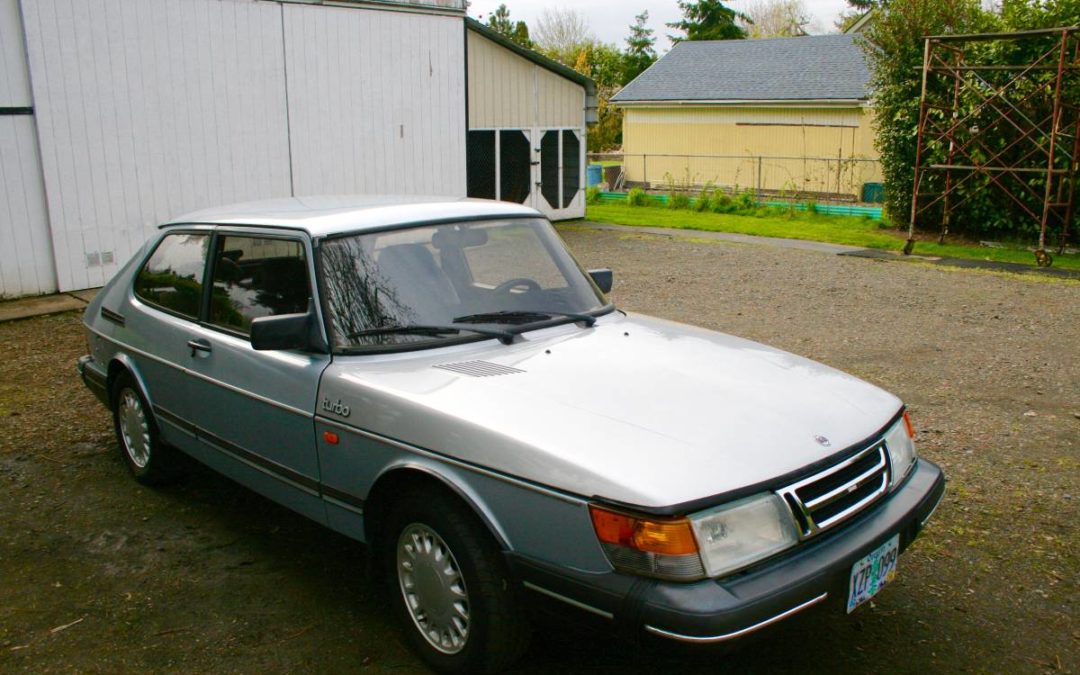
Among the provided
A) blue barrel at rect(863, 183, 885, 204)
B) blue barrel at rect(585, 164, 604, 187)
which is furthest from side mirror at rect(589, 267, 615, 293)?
blue barrel at rect(585, 164, 604, 187)

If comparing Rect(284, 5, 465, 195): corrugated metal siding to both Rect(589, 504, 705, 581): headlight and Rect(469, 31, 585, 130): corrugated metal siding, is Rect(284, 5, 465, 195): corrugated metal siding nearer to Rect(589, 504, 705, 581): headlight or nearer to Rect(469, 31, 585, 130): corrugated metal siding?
Rect(469, 31, 585, 130): corrugated metal siding

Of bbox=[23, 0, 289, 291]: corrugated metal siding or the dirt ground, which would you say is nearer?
the dirt ground

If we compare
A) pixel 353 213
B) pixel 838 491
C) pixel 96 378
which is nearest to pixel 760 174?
pixel 96 378

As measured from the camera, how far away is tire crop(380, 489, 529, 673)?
10.1 feet

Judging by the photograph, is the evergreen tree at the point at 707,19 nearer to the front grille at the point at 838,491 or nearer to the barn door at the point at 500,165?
the barn door at the point at 500,165

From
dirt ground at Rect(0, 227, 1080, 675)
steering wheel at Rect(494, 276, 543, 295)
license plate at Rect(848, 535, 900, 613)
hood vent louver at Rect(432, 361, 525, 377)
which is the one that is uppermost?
steering wheel at Rect(494, 276, 543, 295)

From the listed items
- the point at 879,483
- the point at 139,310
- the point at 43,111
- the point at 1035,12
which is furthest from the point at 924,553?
the point at 1035,12

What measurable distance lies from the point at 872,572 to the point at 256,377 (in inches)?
104

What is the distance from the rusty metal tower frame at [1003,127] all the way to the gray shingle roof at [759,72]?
1100 centimetres

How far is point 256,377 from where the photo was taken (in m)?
4.07

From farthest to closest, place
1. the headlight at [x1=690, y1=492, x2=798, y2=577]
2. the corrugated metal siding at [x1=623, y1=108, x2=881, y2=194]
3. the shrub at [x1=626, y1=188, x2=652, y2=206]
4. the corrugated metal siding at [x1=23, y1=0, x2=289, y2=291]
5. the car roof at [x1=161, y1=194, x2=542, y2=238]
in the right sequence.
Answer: the corrugated metal siding at [x1=623, y1=108, x2=881, y2=194], the shrub at [x1=626, y1=188, x2=652, y2=206], the corrugated metal siding at [x1=23, y1=0, x2=289, y2=291], the car roof at [x1=161, y1=194, x2=542, y2=238], the headlight at [x1=690, y1=492, x2=798, y2=577]

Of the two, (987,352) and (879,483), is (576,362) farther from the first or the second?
(987,352)

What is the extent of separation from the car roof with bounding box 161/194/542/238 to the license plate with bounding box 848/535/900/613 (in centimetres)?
236

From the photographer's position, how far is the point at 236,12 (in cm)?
1294
